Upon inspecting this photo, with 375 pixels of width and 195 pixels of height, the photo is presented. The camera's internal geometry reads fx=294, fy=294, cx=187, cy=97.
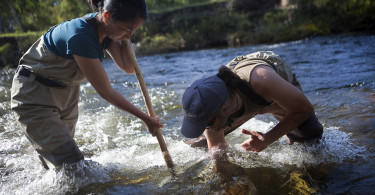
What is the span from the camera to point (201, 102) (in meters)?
2.04

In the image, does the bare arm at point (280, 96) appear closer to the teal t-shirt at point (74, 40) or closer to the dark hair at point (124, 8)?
the dark hair at point (124, 8)

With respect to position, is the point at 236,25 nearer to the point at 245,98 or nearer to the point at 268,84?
the point at 245,98

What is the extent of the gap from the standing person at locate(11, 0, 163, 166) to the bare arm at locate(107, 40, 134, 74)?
0.15m

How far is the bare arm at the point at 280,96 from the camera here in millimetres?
2154

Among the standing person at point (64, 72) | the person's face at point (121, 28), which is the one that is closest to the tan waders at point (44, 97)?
the standing person at point (64, 72)

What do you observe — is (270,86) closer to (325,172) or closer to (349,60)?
(325,172)

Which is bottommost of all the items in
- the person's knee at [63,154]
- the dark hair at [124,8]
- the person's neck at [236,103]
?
the person's knee at [63,154]

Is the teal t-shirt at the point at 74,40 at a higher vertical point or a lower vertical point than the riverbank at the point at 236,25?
higher

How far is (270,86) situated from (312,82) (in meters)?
3.95

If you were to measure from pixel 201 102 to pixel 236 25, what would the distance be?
1779 centimetres

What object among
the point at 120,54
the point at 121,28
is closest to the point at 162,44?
the point at 120,54

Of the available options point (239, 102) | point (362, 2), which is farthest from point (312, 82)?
point (362, 2)

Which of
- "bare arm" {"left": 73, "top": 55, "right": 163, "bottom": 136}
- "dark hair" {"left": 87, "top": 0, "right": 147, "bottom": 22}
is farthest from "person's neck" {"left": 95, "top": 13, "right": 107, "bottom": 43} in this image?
"bare arm" {"left": 73, "top": 55, "right": 163, "bottom": 136}

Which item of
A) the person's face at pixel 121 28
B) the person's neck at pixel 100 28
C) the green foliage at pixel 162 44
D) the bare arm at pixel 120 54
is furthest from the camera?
the green foliage at pixel 162 44
